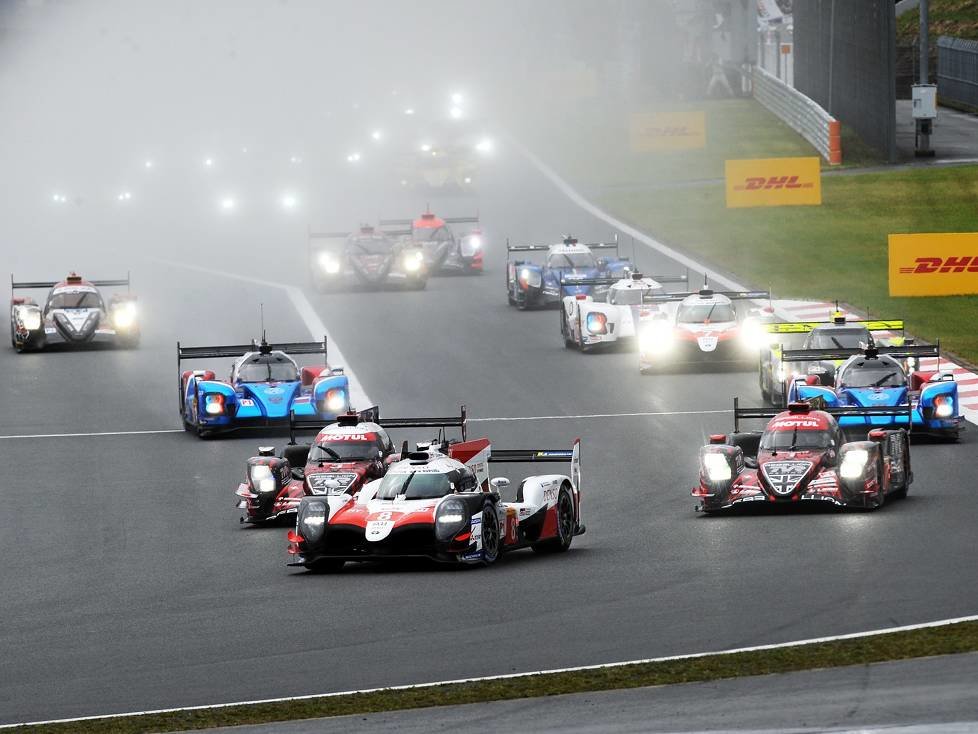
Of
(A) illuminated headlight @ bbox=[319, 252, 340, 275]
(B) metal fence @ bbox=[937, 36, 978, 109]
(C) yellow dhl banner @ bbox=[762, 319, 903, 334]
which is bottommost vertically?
(C) yellow dhl banner @ bbox=[762, 319, 903, 334]

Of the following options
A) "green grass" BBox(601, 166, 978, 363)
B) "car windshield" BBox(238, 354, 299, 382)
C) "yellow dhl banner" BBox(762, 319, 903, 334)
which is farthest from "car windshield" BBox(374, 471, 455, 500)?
"green grass" BBox(601, 166, 978, 363)

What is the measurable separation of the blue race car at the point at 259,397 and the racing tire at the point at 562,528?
11.8 metres

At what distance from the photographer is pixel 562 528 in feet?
88.1

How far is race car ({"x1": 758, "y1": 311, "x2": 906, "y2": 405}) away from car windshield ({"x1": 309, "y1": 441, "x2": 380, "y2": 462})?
10.8 metres

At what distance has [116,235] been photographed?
4136 inches

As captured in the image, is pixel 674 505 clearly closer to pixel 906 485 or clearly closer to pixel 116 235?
pixel 906 485

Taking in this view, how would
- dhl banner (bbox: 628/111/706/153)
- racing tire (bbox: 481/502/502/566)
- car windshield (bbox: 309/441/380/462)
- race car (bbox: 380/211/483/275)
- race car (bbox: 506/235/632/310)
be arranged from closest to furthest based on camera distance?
racing tire (bbox: 481/502/502/566) → car windshield (bbox: 309/441/380/462) → race car (bbox: 506/235/632/310) → race car (bbox: 380/211/483/275) → dhl banner (bbox: 628/111/706/153)

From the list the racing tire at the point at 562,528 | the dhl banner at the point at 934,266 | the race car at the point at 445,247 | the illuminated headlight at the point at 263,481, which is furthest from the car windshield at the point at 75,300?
the racing tire at the point at 562,528

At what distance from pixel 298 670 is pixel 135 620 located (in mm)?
3708

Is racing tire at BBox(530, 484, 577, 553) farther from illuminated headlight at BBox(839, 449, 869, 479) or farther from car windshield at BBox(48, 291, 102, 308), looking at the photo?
car windshield at BBox(48, 291, 102, 308)

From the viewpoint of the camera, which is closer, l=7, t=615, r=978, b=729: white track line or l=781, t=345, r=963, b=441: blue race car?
l=7, t=615, r=978, b=729: white track line

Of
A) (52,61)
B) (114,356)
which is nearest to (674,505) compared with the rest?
(114,356)

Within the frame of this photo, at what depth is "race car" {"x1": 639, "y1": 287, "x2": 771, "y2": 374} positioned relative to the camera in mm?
44844

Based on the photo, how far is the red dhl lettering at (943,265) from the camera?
55406 millimetres
